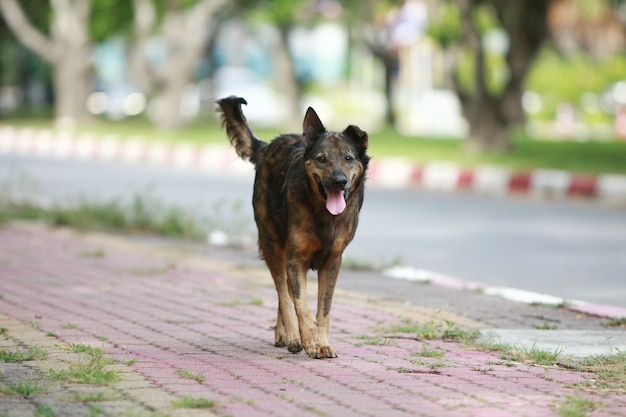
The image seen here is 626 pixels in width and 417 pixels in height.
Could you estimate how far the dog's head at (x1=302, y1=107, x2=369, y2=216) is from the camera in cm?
675

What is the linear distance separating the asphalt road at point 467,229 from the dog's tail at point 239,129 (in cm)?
296

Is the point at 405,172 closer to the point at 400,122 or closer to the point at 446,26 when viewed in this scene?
the point at 446,26

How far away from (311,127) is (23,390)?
2.03m

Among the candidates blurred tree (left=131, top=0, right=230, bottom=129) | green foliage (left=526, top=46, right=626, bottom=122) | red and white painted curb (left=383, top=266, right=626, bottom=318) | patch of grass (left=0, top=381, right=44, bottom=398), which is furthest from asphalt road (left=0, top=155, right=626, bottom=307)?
green foliage (left=526, top=46, right=626, bottom=122)

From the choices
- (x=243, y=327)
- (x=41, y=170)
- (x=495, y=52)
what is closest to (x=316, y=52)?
(x=495, y=52)

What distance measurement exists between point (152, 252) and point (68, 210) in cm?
274

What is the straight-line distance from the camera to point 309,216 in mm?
7016

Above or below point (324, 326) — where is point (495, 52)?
above

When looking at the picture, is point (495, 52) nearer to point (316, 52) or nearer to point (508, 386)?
point (316, 52)

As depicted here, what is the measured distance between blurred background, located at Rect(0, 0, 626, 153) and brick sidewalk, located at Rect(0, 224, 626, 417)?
51.7 ft

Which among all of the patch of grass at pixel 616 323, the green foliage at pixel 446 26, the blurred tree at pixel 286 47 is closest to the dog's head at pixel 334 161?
the patch of grass at pixel 616 323

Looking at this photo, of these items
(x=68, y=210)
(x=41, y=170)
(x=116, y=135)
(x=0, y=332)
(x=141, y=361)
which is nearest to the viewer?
(x=141, y=361)

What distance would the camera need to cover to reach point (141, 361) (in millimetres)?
6645

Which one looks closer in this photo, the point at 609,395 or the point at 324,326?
the point at 609,395
